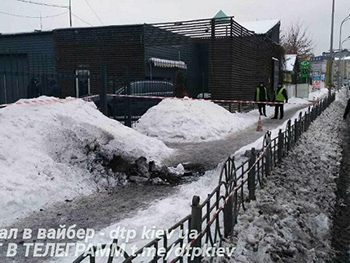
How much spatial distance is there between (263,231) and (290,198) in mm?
1965

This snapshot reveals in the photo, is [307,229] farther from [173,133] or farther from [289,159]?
[173,133]

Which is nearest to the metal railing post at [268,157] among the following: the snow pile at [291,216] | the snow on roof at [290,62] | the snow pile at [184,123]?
the snow pile at [291,216]

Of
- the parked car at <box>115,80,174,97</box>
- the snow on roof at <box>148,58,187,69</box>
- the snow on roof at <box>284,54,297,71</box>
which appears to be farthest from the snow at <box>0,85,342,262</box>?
the snow on roof at <box>284,54,297,71</box>

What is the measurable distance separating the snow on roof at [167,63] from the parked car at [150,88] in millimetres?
4972

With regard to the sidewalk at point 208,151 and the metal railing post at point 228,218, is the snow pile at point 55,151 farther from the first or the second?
the metal railing post at point 228,218

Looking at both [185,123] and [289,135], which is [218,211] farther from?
[185,123]

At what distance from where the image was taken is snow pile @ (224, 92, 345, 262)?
15.4 feet

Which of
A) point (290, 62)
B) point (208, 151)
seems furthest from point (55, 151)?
point (290, 62)

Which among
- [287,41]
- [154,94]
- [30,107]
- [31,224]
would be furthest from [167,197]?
[287,41]

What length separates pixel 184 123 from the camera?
1230cm

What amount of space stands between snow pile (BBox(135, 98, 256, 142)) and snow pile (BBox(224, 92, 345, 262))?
305 centimetres

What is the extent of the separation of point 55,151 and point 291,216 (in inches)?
164

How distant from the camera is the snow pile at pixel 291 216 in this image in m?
4.70

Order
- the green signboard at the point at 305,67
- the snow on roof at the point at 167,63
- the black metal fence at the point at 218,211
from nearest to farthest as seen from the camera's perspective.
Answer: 1. the black metal fence at the point at 218,211
2. the snow on roof at the point at 167,63
3. the green signboard at the point at 305,67
